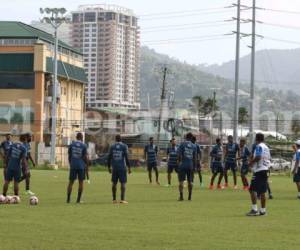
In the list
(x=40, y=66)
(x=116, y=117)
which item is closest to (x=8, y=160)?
(x=40, y=66)

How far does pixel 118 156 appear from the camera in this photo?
2234 cm

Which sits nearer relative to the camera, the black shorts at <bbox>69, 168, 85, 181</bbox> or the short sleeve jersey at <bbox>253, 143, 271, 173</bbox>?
the short sleeve jersey at <bbox>253, 143, 271, 173</bbox>

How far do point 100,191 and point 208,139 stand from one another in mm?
58107

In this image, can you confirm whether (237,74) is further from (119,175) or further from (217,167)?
(119,175)

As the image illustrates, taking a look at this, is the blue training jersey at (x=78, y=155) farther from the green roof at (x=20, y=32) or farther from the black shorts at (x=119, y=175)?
the green roof at (x=20, y=32)

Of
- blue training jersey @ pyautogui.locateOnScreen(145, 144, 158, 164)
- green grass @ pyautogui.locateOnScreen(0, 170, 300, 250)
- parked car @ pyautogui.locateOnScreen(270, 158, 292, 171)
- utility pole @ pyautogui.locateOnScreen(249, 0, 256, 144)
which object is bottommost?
parked car @ pyautogui.locateOnScreen(270, 158, 292, 171)

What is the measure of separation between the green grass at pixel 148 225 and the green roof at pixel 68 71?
2298 inches

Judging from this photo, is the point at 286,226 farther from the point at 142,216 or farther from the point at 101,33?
the point at 101,33

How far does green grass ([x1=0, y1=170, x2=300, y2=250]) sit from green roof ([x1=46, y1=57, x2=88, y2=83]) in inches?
2298

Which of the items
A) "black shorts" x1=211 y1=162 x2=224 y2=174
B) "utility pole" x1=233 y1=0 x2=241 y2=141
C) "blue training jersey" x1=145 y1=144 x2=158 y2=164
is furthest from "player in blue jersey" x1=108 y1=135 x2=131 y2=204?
"utility pole" x1=233 y1=0 x2=241 y2=141

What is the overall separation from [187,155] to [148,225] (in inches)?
334

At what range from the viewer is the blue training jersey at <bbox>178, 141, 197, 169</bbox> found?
2378 cm

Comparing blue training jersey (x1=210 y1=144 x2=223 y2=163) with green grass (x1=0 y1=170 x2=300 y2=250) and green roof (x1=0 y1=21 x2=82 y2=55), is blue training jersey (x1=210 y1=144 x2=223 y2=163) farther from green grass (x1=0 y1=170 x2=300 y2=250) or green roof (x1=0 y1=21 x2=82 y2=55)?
green roof (x1=0 y1=21 x2=82 y2=55)

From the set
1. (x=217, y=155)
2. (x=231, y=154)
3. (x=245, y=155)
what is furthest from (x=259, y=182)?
(x=217, y=155)
